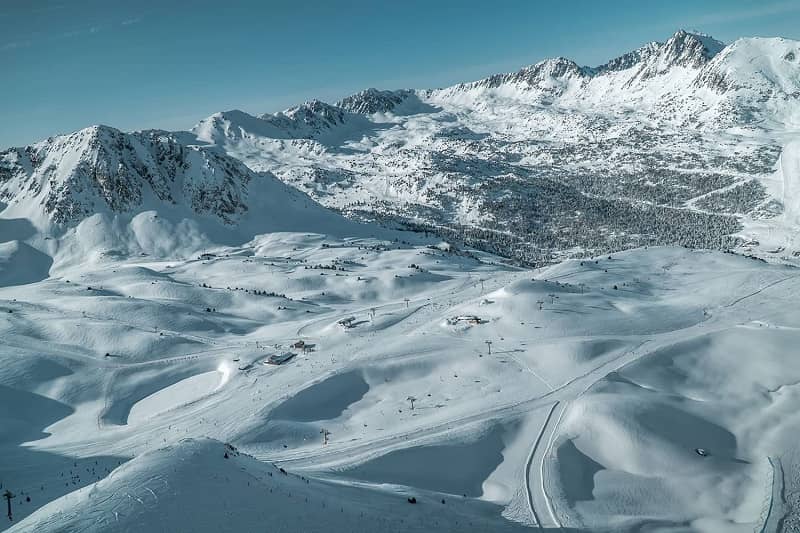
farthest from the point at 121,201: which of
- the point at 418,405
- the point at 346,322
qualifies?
the point at 418,405

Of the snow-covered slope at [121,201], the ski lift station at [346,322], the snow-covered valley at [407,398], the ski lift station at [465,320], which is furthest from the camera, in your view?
the snow-covered slope at [121,201]

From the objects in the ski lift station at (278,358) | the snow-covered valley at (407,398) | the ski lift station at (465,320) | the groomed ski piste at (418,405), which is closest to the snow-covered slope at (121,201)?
the snow-covered valley at (407,398)

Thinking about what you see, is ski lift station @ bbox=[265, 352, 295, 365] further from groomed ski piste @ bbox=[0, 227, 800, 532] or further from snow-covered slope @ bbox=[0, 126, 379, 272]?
snow-covered slope @ bbox=[0, 126, 379, 272]

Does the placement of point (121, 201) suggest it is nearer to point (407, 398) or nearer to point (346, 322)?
point (346, 322)

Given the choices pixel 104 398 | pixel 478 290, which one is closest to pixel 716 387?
pixel 478 290

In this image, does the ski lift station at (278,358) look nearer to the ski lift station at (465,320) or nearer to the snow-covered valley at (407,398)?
the snow-covered valley at (407,398)

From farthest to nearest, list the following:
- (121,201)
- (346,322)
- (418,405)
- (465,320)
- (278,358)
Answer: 1. (121,201)
2. (346,322)
3. (465,320)
4. (278,358)
5. (418,405)

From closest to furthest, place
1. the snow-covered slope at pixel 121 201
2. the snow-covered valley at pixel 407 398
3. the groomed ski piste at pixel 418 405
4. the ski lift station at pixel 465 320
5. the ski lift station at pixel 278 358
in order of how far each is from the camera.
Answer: the groomed ski piste at pixel 418 405, the snow-covered valley at pixel 407 398, the ski lift station at pixel 278 358, the ski lift station at pixel 465 320, the snow-covered slope at pixel 121 201

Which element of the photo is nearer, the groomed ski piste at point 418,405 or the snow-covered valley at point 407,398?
the groomed ski piste at point 418,405
